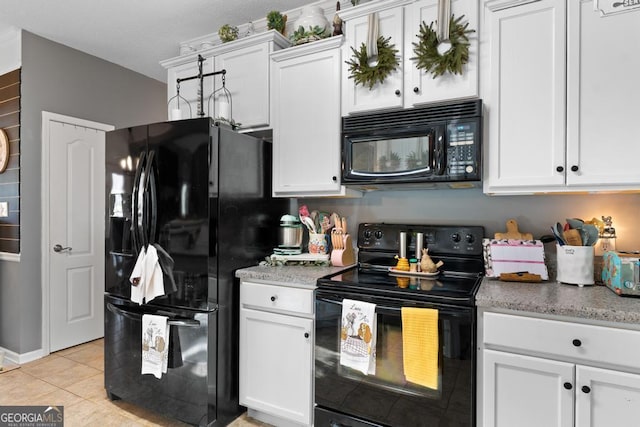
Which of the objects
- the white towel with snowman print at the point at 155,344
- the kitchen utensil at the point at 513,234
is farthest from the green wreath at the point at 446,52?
the white towel with snowman print at the point at 155,344

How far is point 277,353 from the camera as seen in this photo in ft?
6.68

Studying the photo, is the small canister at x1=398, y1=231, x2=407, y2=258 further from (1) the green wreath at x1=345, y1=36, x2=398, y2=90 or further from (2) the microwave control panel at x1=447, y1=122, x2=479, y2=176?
(1) the green wreath at x1=345, y1=36, x2=398, y2=90

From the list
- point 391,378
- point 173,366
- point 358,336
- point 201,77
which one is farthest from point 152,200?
point 391,378

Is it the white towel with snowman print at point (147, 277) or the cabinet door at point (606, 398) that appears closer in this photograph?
the cabinet door at point (606, 398)

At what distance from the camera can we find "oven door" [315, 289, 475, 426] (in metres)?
1.55

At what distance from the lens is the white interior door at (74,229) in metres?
3.22

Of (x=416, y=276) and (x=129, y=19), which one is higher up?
(x=129, y=19)

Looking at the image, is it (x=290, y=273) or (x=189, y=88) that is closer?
(x=290, y=273)

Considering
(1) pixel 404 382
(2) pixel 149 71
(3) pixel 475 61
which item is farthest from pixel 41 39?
(1) pixel 404 382

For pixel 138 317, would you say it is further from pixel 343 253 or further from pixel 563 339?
pixel 563 339

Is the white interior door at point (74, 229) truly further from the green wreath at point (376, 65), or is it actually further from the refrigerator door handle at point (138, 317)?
the green wreath at point (376, 65)

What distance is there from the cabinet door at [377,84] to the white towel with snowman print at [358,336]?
112 centimetres

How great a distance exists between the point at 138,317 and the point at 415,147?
188 cm

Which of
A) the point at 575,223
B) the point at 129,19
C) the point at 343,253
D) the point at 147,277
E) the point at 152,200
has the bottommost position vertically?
the point at 147,277
